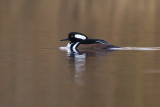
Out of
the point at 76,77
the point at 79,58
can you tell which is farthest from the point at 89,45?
the point at 76,77

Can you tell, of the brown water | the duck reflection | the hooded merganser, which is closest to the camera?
the brown water

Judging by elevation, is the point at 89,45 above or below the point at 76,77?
above

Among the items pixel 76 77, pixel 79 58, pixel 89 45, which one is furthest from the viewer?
pixel 89 45

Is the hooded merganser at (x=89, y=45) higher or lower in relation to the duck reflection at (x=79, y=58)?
higher

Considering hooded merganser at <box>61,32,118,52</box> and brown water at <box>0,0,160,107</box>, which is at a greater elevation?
Answer: hooded merganser at <box>61,32,118,52</box>

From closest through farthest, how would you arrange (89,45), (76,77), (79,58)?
(76,77) < (79,58) < (89,45)

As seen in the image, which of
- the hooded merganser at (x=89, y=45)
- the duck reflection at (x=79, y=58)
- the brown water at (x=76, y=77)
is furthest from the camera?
the hooded merganser at (x=89, y=45)

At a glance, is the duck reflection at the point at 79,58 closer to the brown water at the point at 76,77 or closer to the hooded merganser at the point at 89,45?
the brown water at the point at 76,77

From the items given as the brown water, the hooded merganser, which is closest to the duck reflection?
the brown water

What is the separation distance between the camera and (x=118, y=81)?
35.9 feet

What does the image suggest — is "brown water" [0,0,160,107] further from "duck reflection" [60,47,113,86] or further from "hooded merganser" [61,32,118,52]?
"hooded merganser" [61,32,118,52]

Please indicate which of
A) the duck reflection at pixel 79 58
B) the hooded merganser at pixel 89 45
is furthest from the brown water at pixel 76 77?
the hooded merganser at pixel 89 45

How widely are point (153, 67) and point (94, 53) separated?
3.89 meters

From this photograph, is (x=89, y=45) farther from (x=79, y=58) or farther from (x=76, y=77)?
(x=76, y=77)
